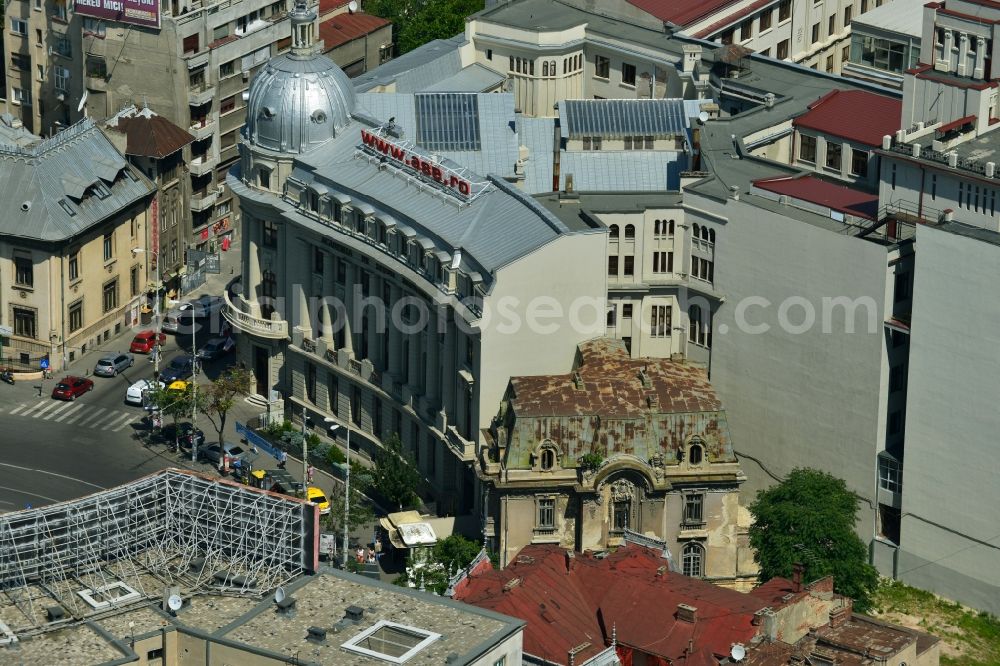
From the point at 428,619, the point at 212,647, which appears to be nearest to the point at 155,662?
the point at 212,647

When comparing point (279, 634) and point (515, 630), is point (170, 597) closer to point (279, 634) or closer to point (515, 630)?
point (279, 634)

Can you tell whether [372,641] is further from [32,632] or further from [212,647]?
[32,632]

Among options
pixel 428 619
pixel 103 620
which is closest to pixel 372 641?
pixel 428 619

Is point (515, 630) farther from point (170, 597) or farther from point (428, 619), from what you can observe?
point (170, 597)

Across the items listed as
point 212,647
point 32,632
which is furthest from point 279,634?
point 32,632
